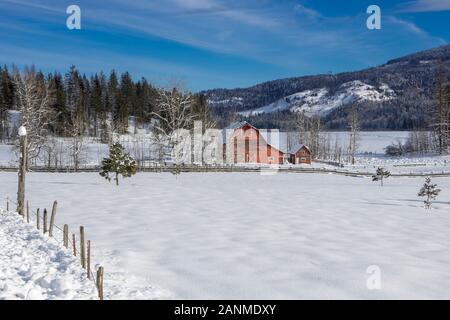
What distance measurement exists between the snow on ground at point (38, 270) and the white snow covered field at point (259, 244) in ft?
1.16

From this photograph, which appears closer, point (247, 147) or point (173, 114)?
point (173, 114)

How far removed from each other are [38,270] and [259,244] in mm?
7572

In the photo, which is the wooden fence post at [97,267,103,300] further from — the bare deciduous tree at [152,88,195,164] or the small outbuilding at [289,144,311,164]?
the small outbuilding at [289,144,311,164]

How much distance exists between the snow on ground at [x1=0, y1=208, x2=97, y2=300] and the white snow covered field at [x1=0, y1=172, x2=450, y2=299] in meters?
0.35

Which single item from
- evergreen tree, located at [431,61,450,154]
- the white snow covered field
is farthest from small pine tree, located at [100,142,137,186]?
evergreen tree, located at [431,61,450,154]

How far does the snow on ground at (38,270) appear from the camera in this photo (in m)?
9.71

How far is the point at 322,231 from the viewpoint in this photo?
18.1 meters

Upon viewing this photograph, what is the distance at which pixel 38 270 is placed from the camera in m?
11.5

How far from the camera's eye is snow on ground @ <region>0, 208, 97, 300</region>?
971 centimetres

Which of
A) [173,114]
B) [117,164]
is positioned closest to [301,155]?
[173,114]

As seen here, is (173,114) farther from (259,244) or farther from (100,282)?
(100,282)
